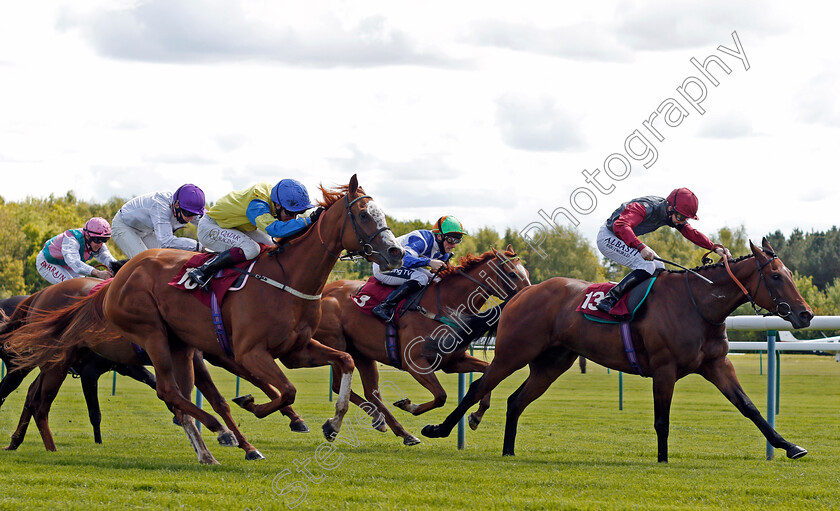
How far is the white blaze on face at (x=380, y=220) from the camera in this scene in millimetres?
6392

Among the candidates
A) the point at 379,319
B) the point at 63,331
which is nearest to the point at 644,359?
the point at 379,319

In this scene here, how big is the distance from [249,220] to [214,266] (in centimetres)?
45

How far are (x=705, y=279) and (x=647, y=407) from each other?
6925 mm

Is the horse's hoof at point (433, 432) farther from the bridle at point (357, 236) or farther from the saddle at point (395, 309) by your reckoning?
the bridle at point (357, 236)

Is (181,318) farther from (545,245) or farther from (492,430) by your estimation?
(545,245)

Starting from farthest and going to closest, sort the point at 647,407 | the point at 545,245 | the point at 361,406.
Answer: the point at 545,245, the point at 647,407, the point at 361,406

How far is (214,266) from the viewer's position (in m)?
6.84

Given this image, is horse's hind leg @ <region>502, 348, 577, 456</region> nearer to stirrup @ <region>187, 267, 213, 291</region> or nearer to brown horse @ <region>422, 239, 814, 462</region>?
brown horse @ <region>422, 239, 814, 462</region>

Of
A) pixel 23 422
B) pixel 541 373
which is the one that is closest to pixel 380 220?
pixel 541 373

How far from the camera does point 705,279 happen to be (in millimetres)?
7465

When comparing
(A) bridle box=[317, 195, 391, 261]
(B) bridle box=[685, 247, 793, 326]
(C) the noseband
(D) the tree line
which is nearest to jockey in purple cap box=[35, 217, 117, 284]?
(A) bridle box=[317, 195, 391, 261]

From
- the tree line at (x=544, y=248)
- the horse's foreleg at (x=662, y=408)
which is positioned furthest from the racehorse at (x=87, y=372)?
the tree line at (x=544, y=248)

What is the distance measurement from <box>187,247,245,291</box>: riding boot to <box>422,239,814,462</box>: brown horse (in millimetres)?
2186

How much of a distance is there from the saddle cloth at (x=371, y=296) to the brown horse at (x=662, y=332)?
1522 mm
